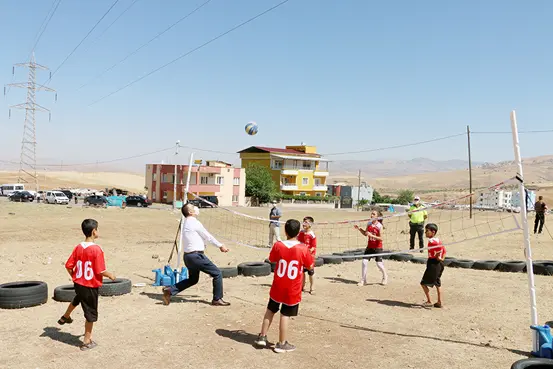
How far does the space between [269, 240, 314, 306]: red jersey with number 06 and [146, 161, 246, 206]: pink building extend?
193 feet

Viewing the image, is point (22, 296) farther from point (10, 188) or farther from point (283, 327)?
point (10, 188)

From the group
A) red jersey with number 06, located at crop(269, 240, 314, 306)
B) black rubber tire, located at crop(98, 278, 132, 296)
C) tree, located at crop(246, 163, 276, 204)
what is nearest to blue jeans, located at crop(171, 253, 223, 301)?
black rubber tire, located at crop(98, 278, 132, 296)

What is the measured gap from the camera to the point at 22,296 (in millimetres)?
8391

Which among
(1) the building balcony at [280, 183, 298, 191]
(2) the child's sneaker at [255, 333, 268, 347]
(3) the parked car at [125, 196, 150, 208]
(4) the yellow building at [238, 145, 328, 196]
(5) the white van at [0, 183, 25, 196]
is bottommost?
(2) the child's sneaker at [255, 333, 268, 347]

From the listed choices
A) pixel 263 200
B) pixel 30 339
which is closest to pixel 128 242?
pixel 30 339

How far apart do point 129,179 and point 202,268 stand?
15402 centimetres

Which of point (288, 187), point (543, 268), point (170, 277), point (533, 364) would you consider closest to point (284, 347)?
point (533, 364)

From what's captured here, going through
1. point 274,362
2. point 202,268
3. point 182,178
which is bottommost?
point 274,362

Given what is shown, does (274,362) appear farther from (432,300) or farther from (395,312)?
(432,300)

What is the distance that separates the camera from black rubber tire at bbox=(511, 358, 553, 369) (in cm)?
555

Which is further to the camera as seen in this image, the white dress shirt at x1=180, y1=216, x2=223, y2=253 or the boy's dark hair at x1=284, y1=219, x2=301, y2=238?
the white dress shirt at x1=180, y1=216, x2=223, y2=253

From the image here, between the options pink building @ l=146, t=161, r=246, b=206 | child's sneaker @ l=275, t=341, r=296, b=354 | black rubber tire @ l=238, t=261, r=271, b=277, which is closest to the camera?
child's sneaker @ l=275, t=341, r=296, b=354

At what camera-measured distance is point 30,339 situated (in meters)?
6.77

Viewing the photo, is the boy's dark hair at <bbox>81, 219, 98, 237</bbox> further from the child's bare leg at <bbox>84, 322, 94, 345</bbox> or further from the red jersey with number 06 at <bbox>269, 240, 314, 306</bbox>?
the red jersey with number 06 at <bbox>269, 240, 314, 306</bbox>
